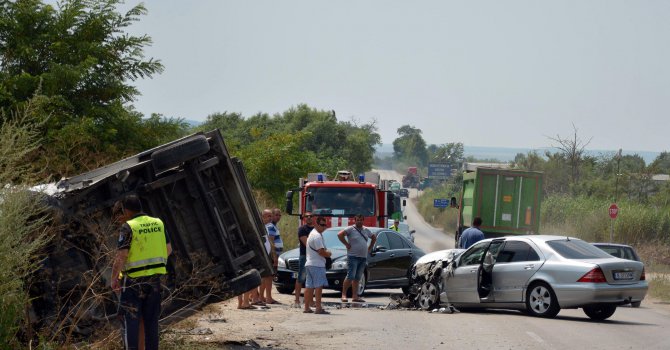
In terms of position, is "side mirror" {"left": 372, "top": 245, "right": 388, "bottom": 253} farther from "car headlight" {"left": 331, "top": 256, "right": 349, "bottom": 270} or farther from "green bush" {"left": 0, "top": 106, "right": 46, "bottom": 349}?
"green bush" {"left": 0, "top": 106, "right": 46, "bottom": 349}

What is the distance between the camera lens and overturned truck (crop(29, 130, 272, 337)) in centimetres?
1068

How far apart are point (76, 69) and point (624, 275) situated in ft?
42.8

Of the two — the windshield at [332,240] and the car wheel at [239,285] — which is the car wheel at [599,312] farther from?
the car wheel at [239,285]

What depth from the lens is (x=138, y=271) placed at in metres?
9.95

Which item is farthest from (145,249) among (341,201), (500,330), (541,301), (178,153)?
(341,201)

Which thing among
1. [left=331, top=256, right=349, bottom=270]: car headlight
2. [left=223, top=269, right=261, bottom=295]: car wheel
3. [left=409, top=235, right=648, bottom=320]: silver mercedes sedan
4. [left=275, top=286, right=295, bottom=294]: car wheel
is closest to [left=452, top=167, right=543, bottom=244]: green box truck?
[left=275, top=286, right=295, bottom=294]: car wheel

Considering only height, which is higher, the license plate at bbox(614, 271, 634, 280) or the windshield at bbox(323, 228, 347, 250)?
the license plate at bbox(614, 271, 634, 280)

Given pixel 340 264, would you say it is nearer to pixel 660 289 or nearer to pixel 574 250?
pixel 574 250

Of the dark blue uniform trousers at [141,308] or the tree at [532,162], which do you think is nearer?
Answer: the dark blue uniform trousers at [141,308]

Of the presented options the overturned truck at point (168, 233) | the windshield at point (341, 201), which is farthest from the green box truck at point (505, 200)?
the overturned truck at point (168, 233)

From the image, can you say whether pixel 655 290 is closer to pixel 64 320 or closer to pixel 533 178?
pixel 533 178

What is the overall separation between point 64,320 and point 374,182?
17896 mm

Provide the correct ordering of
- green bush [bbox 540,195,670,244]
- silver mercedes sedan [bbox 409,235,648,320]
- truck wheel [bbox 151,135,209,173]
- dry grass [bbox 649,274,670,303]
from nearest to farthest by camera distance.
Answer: truck wheel [bbox 151,135,209,173] < silver mercedes sedan [bbox 409,235,648,320] < dry grass [bbox 649,274,670,303] < green bush [bbox 540,195,670,244]

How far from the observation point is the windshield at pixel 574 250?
58.0 ft
